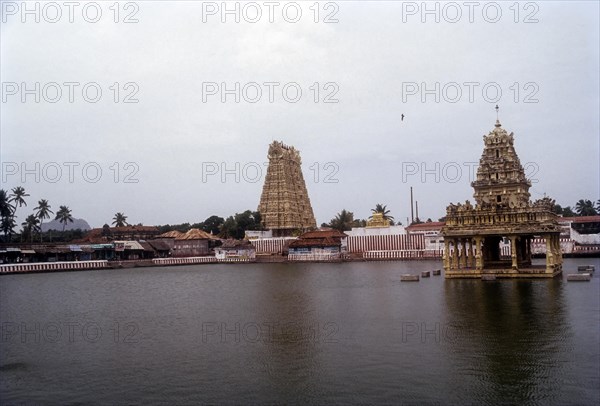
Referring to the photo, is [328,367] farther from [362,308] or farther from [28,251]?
[28,251]

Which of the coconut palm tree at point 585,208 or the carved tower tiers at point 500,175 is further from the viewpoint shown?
the coconut palm tree at point 585,208

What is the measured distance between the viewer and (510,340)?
19.6 metres

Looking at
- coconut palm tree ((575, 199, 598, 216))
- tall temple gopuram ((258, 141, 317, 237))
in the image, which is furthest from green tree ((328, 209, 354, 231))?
coconut palm tree ((575, 199, 598, 216))

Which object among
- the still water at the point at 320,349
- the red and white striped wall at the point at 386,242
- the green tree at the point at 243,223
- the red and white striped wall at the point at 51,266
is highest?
Answer: the green tree at the point at 243,223

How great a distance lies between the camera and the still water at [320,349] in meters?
14.9

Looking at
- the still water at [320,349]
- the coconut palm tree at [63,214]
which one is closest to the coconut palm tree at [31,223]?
the coconut palm tree at [63,214]

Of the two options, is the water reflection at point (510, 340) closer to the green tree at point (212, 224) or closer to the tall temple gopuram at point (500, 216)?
the tall temple gopuram at point (500, 216)

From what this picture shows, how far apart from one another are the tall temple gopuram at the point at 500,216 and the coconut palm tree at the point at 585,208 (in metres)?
61.0

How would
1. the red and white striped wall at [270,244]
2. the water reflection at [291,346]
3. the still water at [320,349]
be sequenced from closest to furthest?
the still water at [320,349], the water reflection at [291,346], the red and white striped wall at [270,244]

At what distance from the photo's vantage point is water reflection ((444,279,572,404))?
14.6 m

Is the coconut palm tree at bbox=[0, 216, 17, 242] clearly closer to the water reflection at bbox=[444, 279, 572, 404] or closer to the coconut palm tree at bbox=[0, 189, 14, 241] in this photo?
the coconut palm tree at bbox=[0, 189, 14, 241]

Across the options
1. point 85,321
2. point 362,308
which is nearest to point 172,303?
point 85,321

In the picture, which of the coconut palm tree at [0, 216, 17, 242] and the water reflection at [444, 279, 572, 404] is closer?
the water reflection at [444, 279, 572, 404]

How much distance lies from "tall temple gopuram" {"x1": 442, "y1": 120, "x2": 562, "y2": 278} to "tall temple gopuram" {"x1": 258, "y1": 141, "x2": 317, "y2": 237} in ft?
187
